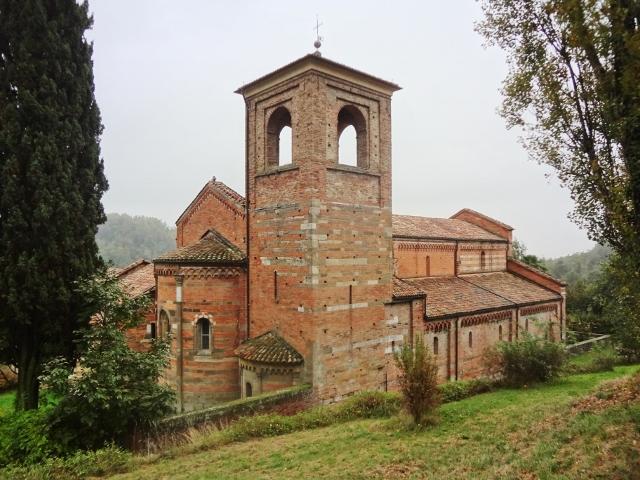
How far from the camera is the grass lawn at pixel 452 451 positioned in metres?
7.18

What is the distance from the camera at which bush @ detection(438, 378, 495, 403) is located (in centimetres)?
1370

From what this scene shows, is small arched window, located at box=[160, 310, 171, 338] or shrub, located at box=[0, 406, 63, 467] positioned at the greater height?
small arched window, located at box=[160, 310, 171, 338]

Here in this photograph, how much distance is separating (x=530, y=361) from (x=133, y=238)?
448 ft

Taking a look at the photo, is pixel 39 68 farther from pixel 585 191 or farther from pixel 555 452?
pixel 555 452

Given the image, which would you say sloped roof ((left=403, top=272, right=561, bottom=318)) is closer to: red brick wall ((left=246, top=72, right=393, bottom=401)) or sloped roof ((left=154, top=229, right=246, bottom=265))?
Answer: red brick wall ((left=246, top=72, right=393, bottom=401))

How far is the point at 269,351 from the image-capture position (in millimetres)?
13367

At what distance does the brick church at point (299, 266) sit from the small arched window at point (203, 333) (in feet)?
0.12

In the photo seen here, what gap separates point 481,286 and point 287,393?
15.0 meters

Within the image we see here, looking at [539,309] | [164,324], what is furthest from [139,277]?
[539,309]

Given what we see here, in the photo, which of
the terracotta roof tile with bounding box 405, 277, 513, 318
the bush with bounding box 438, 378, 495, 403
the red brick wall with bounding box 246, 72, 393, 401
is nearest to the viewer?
the red brick wall with bounding box 246, 72, 393, 401

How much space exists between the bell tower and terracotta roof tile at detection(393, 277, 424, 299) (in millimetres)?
758

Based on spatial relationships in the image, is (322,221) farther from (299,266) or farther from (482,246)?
(482,246)

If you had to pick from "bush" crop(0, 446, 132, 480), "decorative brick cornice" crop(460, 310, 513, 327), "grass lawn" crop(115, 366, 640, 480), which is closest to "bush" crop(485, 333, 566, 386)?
"decorative brick cornice" crop(460, 310, 513, 327)

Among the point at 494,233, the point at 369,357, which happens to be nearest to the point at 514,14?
the point at 369,357
